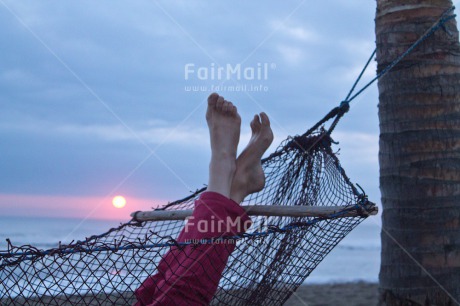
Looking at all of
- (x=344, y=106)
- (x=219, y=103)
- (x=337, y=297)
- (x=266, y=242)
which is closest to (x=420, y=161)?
(x=344, y=106)

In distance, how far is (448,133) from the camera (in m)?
2.17

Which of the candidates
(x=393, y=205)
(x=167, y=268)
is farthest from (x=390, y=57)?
(x=167, y=268)

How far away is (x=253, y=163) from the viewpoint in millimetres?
2445

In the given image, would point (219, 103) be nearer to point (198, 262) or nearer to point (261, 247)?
point (261, 247)

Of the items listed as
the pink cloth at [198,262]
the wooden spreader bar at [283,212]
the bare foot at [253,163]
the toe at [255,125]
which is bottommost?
the pink cloth at [198,262]

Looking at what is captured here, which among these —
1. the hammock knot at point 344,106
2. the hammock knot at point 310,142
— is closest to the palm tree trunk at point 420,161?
the hammock knot at point 344,106

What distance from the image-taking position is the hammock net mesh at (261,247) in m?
1.74

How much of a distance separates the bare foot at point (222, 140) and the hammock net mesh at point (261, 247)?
227 mm

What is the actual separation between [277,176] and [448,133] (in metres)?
0.84

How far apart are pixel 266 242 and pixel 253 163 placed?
411mm

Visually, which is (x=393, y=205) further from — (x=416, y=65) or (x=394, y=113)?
(x=416, y=65)

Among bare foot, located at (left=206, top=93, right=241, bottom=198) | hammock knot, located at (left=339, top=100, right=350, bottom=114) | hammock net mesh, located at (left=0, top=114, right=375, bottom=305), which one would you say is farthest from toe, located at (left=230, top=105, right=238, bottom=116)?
hammock knot, located at (left=339, top=100, right=350, bottom=114)

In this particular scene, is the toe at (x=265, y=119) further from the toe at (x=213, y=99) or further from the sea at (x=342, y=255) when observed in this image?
the sea at (x=342, y=255)

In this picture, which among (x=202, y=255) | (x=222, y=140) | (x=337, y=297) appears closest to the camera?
(x=202, y=255)
